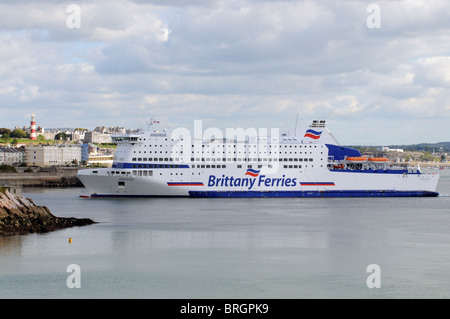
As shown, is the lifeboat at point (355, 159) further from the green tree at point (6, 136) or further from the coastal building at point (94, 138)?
the coastal building at point (94, 138)

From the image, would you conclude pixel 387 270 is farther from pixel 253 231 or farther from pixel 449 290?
pixel 253 231

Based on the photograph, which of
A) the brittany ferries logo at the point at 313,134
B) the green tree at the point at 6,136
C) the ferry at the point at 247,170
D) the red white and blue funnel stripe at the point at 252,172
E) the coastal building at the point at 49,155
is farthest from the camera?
the green tree at the point at 6,136

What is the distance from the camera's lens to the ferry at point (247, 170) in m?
37.2

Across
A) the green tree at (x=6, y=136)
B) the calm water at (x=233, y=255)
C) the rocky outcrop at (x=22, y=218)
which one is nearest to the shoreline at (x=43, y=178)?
the calm water at (x=233, y=255)

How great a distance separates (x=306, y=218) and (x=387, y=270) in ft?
36.0

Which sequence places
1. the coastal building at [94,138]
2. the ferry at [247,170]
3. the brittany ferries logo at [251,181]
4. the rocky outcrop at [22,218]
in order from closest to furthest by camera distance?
the rocky outcrop at [22,218]
the ferry at [247,170]
the brittany ferries logo at [251,181]
the coastal building at [94,138]

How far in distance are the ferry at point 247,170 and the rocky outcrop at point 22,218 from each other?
11.8m

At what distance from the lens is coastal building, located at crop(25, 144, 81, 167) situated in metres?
82.8

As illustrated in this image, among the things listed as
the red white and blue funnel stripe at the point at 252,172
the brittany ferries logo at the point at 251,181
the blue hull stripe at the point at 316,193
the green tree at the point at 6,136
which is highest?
the green tree at the point at 6,136

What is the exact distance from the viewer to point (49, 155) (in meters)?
83.8

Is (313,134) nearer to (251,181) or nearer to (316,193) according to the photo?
(316,193)

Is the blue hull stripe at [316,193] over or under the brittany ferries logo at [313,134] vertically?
under

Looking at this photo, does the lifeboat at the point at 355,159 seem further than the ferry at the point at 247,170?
Yes

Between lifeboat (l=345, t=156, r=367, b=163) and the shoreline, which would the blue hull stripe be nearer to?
lifeboat (l=345, t=156, r=367, b=163)
